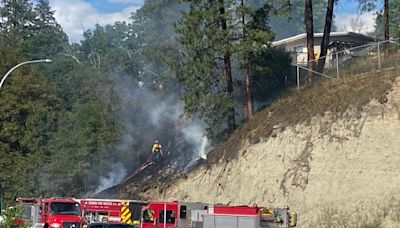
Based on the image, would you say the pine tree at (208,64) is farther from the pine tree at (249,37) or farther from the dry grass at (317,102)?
the dry grass at (317,102)

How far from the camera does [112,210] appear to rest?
39844 mm

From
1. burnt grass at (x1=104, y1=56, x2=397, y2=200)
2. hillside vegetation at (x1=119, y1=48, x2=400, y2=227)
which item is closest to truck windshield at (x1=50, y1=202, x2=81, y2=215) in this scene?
hillside vegetation at (x1=119, y1=48, x2=400, y2=227)

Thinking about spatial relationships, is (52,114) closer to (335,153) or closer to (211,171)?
(211,171)

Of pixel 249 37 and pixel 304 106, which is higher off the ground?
pixel 249 37

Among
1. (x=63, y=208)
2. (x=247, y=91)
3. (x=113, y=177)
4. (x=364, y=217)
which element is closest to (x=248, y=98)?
(x=247, y=91)

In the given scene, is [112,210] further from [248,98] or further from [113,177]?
[113,177]

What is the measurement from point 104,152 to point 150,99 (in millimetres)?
14169

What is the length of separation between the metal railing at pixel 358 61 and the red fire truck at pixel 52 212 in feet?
43.6

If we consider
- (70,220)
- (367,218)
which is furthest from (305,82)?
(70,220)

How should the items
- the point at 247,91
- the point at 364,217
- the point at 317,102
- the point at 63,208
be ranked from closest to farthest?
Answer: the point at 364,217 → the point at 63,208 → the point at 317,102 → the point at 247,91

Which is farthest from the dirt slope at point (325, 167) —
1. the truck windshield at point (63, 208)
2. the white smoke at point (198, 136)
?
the truck windshield at point (63, 208)

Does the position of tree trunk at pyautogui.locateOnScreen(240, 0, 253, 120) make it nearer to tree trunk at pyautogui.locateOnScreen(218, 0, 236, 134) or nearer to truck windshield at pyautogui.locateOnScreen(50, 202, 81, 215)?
tree trunk at pyautogui.locateOnScreen(218, 0, 236, 134)

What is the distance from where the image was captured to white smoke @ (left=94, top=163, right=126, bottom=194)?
54544 mm

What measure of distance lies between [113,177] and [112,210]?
16.4m
